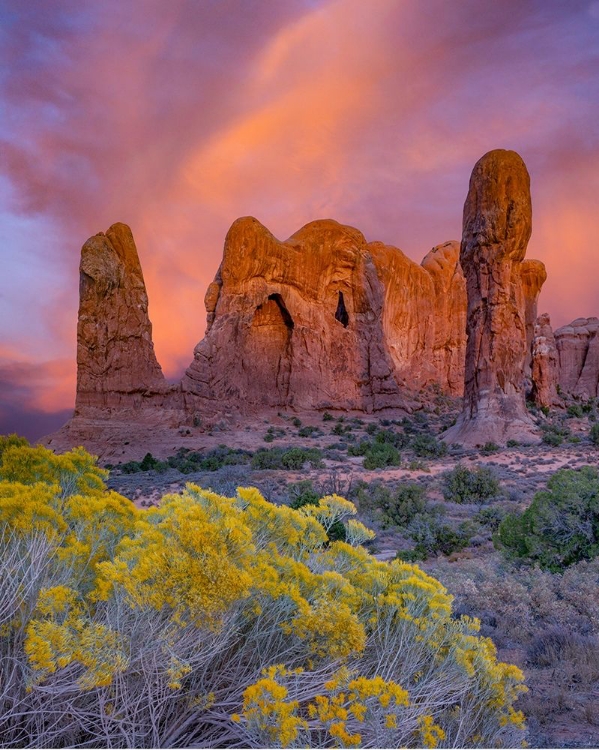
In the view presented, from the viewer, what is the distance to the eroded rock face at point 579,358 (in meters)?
62.4

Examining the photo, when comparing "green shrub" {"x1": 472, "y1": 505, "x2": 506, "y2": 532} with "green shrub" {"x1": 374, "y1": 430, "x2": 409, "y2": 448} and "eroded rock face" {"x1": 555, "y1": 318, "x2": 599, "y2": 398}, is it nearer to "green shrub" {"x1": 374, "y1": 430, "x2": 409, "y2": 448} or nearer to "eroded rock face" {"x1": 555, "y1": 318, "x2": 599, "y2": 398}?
"green shrub" {"x1": 374, "y1": 430, "x2": 409, "y2": 448}

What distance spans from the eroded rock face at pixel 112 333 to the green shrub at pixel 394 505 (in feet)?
88.3

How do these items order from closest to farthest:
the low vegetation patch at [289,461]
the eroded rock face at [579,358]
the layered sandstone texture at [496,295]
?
the low vegetation patch at [289,461], the layered sandstone texture at [496,295], the eroded rock face at [579,358]

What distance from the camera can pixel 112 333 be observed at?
39.8 meters

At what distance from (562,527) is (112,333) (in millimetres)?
36387

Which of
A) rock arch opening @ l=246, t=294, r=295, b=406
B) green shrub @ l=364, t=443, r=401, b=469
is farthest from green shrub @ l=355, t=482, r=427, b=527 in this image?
rock arch opening @ l=246, t=294, r=295, b=406

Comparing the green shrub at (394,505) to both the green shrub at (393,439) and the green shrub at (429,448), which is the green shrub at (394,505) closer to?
the green shrub at (429,448)

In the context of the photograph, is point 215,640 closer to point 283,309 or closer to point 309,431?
point 309,431

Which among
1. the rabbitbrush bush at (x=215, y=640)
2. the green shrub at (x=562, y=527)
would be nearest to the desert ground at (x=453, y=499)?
the green shrub at (x=562, y=527)

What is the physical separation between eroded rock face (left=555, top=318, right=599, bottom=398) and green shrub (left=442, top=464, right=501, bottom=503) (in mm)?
50174

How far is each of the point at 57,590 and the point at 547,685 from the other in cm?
395

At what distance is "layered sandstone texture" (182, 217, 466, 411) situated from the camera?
4156cm

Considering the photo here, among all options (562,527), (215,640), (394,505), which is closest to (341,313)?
(394,505)

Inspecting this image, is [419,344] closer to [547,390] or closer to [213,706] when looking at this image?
[547,390]
